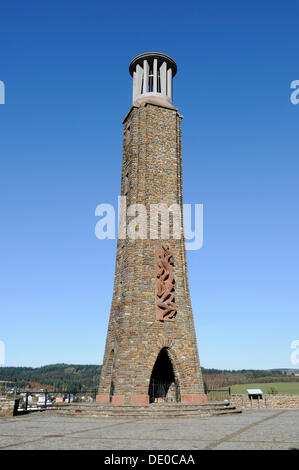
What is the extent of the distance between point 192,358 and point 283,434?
417 inches

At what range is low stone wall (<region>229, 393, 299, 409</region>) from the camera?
22.5 meters

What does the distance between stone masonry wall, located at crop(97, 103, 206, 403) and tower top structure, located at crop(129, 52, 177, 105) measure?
1.34 m

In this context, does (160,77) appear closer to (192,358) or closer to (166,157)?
(166,157)

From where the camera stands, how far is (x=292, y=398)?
73.9 ft

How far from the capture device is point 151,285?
19609 mm

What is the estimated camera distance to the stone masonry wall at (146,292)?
1817 cm

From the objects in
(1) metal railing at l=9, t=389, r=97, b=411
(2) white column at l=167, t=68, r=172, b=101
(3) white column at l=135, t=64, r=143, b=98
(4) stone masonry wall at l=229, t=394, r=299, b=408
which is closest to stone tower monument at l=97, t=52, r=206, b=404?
(2) white column at l=167, t=68, r=172, b=101

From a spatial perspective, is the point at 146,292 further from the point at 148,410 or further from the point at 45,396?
the point at 45,396

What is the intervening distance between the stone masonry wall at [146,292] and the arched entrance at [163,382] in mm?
660

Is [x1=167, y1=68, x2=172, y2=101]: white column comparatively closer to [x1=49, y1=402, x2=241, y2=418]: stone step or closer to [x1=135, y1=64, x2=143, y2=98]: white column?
[x1=135, y1=64, x2=143, y2=98]: white column

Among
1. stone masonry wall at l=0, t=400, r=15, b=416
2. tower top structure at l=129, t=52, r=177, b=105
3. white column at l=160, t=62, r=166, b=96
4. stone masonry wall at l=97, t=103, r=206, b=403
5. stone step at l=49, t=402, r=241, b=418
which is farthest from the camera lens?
white column at l=160, t=62, r=166, b=96

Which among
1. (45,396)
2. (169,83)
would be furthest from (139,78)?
(45,396)

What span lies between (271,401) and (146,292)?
1040 cm

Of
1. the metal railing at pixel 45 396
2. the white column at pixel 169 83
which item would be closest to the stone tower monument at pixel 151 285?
the white column at pixel 169 83
